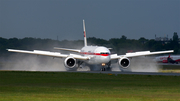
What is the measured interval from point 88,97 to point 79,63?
3782 centimetres

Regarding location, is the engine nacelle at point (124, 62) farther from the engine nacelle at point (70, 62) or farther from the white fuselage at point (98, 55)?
the engine nacelle at point (70, 62)

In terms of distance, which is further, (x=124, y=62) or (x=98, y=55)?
(x=124, y=62)

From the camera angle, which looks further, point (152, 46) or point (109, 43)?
point (152, 46)

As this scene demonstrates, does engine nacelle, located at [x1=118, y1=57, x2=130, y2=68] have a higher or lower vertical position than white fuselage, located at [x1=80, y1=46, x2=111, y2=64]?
lower

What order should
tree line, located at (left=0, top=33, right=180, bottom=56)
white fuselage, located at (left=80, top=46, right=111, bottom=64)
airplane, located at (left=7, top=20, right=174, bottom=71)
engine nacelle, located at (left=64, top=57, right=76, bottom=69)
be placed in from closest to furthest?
white fuselage, located at (left=80, top=46, right=111, bottom=64)
airplane, located at (left=7, top=20, right=174, bottom=71)
engine nacelle, located at (left=64, top=57, right=76, bottom=69)
tree line, located at (left=0, top=33, right=180, bottom=56)

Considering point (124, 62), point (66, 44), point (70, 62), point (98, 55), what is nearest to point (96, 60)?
point (98, 55)

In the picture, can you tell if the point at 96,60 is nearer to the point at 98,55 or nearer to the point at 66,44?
the point at 98,55

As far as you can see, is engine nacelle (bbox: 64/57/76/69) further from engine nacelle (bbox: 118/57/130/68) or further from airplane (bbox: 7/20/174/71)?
engine nacelle (bbox: 118/57/130/68)

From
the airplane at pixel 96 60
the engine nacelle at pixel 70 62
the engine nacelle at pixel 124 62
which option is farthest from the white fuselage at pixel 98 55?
the engine nacelle at pixel 70 62

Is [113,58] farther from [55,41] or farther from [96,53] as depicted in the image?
[55,41]

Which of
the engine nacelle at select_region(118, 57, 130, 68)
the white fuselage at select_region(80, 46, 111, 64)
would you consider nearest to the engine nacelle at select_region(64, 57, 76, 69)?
the white fuselage at select_region(80, 46, 111, 64)

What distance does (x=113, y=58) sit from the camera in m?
59.2

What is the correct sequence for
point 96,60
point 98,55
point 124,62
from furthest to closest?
point 124,62 < point 96,60 < point 98,55

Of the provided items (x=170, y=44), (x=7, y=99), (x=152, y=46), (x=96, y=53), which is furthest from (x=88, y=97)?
(x=170, y=44)
